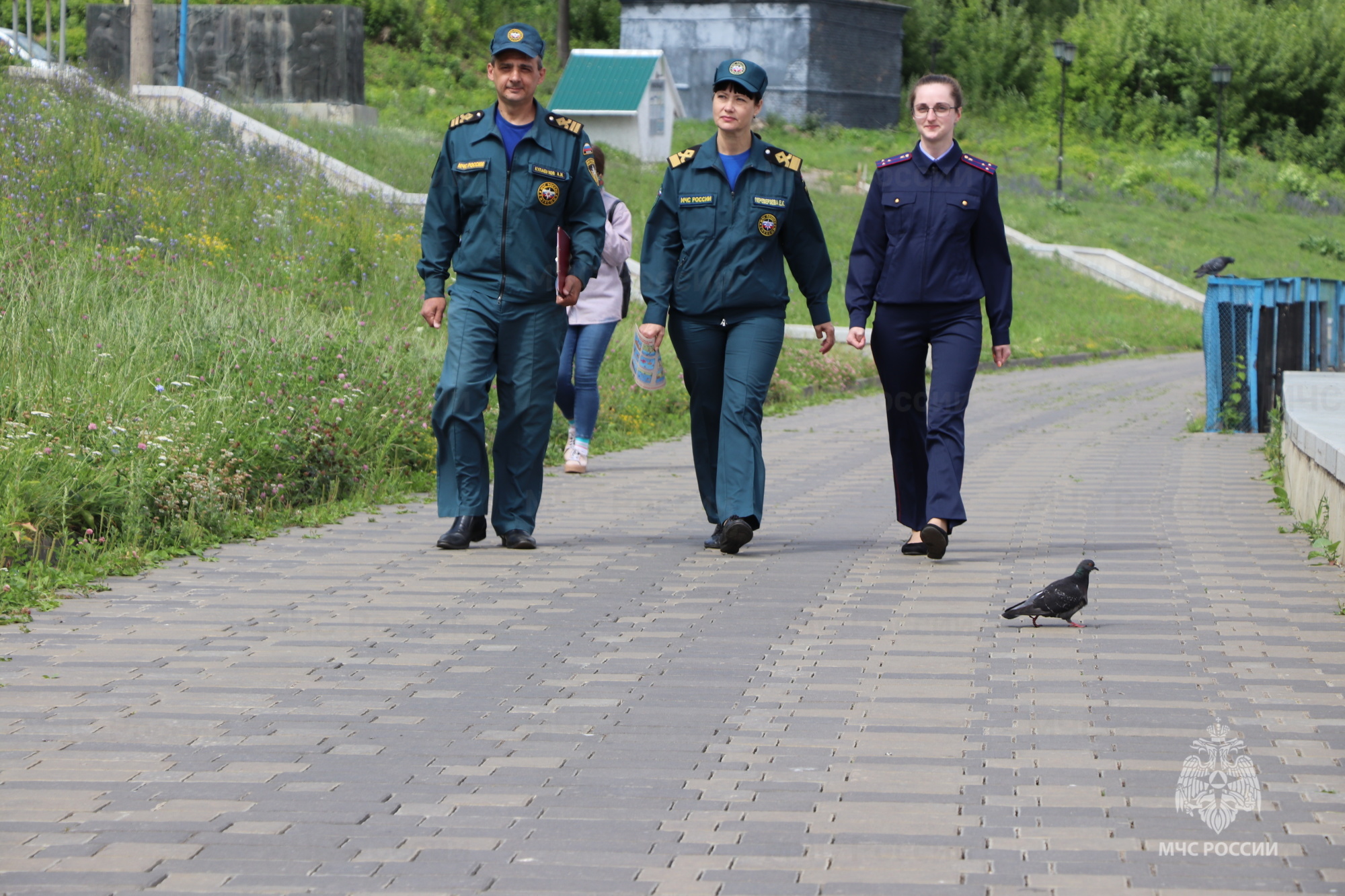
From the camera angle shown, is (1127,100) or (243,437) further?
(1127,100)

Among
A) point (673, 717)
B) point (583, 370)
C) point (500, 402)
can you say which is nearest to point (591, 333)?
point (583, 370)

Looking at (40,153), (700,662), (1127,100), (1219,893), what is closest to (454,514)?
(700,662)

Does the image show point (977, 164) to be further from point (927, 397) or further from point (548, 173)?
point (548, 173)

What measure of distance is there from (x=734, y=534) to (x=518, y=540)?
3.25 feet

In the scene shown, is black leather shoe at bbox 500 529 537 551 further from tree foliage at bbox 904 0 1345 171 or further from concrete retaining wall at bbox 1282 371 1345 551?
tree foliage at bbox 904 0 1345 171

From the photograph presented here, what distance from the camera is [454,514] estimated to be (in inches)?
301

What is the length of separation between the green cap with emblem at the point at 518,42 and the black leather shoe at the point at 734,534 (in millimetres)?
2217

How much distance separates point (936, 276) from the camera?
24.5 ft

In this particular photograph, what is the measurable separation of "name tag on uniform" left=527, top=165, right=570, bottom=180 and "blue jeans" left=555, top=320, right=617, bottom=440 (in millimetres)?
3044

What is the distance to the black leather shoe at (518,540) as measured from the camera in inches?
302

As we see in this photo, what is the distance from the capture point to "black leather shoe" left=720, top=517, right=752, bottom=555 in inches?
295

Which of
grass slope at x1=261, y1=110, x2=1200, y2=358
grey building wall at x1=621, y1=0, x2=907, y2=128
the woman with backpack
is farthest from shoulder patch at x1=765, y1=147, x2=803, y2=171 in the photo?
grey building wall at x1=621, y1=0, x2=907, y2=128

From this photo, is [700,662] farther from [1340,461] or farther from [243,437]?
[243,437]

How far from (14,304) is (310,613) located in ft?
15.5
